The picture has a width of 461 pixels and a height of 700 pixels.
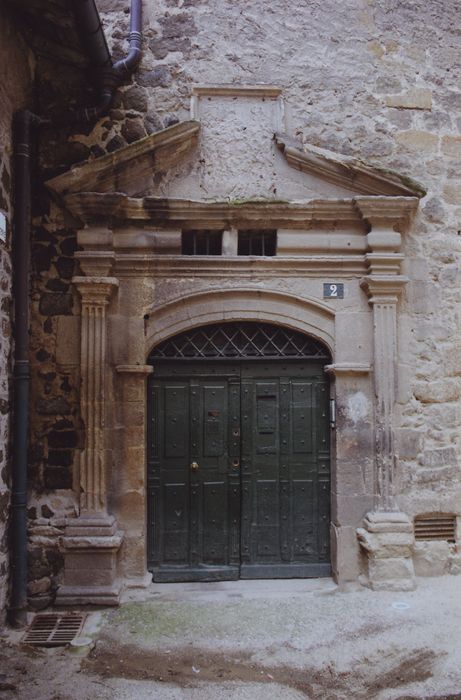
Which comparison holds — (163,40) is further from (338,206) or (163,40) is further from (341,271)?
(341,271)

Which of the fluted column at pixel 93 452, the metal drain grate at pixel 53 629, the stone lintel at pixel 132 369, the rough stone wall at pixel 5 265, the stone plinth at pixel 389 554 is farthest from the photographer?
the stone lintel at pixel 132 369

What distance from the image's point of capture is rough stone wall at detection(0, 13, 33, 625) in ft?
13.2

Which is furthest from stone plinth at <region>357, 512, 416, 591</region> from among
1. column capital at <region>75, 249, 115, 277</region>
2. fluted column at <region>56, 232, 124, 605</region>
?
column capital at <region>75, 249, 115, 277</region>

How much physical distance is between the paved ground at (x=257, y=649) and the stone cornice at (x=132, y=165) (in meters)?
3.22

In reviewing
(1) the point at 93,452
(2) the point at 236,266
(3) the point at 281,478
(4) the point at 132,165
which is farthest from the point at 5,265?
(3) the point at 281,478

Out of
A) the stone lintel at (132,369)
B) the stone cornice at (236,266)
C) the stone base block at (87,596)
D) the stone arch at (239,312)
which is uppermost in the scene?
the stone cornice at (236,266)

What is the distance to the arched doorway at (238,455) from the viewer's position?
466 centimetres

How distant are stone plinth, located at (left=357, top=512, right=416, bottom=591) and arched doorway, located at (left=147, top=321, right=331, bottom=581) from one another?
44 cm

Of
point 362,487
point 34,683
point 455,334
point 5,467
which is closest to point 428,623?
point 362,487

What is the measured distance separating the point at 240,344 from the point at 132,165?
5.54 ft

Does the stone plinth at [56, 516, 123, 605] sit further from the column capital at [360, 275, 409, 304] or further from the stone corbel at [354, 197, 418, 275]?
the stone corbel at [354, 197, 418, 275]

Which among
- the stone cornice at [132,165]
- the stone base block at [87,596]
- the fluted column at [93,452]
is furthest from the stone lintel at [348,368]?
the stone base block at [87,596]

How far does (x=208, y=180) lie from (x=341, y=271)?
1345 mm

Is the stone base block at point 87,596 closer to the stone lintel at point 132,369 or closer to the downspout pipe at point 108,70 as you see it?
the stone lintel at point 132,369
